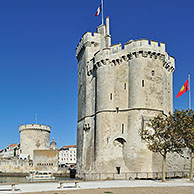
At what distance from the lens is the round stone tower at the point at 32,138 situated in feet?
208

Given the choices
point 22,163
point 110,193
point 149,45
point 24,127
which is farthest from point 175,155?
point 24,127

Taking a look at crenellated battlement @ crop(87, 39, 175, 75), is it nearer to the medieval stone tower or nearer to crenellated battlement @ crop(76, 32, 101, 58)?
the medieval stone tower

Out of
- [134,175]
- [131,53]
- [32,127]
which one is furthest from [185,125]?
[32,127]

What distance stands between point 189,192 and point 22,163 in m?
44.3

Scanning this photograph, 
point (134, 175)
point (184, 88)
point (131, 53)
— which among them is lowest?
point (134, 175)

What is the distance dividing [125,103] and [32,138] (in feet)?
110

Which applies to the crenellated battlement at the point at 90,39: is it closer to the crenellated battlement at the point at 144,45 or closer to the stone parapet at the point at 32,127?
the crenellated battlement at the point at 144,45

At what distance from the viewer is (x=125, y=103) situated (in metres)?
36.3

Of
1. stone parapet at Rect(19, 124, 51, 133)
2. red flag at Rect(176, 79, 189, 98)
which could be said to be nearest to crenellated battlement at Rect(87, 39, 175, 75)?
red flag at Rect(176, 79, 189, 98)

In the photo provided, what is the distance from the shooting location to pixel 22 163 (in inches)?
2270

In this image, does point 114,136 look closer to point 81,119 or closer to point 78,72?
point 81,119

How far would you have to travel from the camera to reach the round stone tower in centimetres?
6353

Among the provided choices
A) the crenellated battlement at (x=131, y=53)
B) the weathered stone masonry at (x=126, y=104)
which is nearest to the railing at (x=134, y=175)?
the weathered stone masonry at (x=126, y=104)

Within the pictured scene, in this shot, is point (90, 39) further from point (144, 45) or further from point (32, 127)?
point (32, 127)
